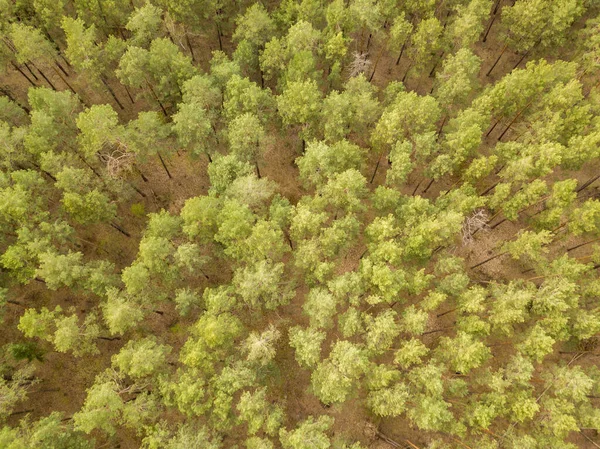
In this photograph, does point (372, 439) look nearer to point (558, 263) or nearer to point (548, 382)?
point (548, 382)

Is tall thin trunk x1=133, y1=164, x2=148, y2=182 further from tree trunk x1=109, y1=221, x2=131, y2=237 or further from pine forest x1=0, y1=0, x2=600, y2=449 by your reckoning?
tree trunk x1=109, y1=221, x2=131, y2=237

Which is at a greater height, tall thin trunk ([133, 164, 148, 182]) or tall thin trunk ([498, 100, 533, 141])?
tall thin trunk ([133, 164, 148, 182])

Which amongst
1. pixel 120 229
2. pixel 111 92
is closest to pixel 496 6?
pixel 111 92

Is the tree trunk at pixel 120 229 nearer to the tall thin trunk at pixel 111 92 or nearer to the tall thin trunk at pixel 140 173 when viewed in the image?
the tall thin trunk at pixel 140 173

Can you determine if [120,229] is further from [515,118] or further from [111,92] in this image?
[515,118]

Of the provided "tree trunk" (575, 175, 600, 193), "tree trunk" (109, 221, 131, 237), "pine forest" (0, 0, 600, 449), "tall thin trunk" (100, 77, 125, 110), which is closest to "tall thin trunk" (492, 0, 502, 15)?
"pine forest" (0, 0, 600, 449)

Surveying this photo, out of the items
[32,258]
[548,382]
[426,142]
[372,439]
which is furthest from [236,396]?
[426,142]

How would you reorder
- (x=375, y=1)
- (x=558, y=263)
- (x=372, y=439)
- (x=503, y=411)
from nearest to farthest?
(x=503, y=411)
(x=558, y=263)
(x=372, y=439)
(x=375, y=1)

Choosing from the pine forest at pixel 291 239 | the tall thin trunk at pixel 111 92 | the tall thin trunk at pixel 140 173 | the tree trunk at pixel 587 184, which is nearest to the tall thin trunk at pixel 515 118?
the pine forest at pixel 291 239
